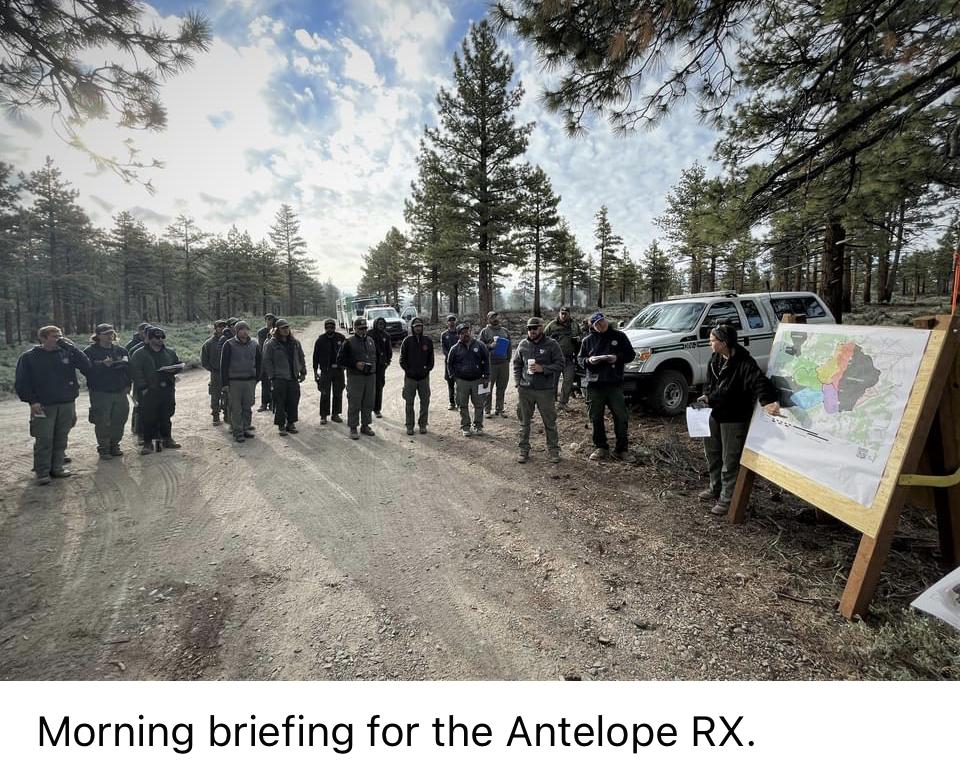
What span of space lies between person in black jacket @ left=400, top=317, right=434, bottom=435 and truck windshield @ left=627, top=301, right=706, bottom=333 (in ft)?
14.8

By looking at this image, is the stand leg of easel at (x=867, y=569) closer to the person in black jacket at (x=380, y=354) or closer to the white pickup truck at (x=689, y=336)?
the white pickup truck at (x=689, y=336)

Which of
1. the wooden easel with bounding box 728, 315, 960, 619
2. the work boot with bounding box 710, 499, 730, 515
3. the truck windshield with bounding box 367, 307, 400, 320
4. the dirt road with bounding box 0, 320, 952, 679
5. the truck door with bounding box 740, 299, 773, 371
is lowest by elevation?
the dirt road with bounding box 0, 320, 952, 679

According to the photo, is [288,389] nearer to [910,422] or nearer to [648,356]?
[648,356]

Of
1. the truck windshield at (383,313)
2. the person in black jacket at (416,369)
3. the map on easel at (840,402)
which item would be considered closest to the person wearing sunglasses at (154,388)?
the person in black jacket at (416,369)

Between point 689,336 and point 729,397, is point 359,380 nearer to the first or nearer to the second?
point 729,397

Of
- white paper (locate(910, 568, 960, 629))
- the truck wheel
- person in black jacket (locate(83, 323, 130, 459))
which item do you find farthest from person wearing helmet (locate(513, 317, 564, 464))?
person in black jacket (locate(83, 323, 130, 459))

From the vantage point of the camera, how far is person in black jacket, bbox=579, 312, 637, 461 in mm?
5598

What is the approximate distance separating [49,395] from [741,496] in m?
8.53

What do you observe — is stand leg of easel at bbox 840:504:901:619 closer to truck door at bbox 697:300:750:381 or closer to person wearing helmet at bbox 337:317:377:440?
truck door at bbox 697:300:750:381

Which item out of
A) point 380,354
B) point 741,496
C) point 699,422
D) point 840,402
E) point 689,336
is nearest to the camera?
point 840,402

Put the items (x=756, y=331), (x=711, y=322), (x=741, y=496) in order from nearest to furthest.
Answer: (x=741, y=496) → (x=711, y=322) → (x=756, y=331)

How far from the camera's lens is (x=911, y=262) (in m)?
39.2

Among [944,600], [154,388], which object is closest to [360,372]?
[154,388]

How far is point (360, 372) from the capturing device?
7047 millimetres
